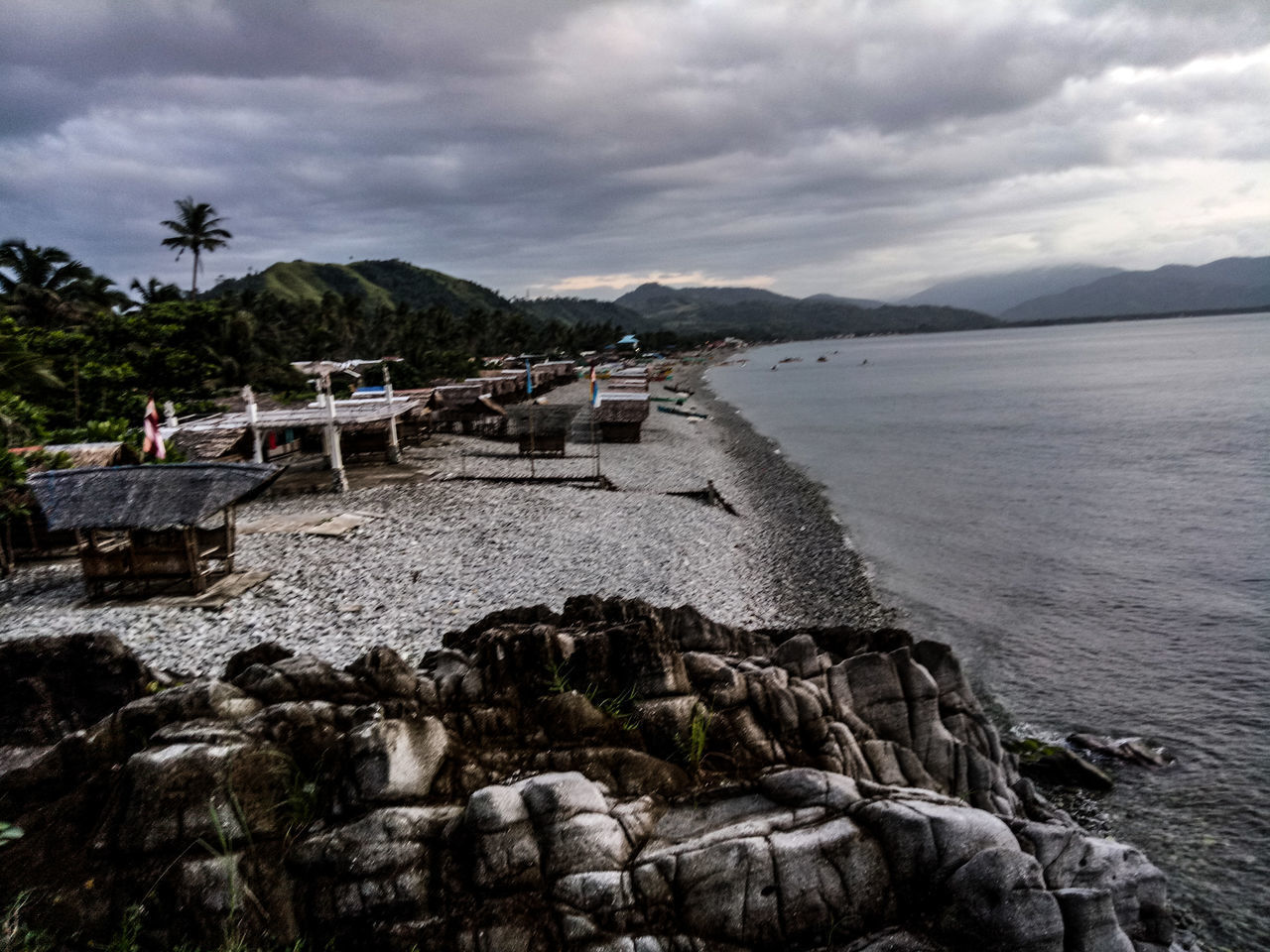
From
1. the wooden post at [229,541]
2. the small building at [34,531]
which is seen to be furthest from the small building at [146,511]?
the small building at [34,531]

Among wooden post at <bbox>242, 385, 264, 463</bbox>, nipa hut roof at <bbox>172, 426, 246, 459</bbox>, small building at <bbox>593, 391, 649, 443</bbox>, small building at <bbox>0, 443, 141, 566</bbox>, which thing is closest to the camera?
small building at <bbox>0, 443, 141, 566</bbox>

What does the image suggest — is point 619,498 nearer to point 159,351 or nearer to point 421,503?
point 421,503

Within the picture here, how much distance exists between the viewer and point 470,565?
731 inches

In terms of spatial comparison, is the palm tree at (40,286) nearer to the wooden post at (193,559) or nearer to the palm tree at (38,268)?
the palm tree at (38,268)

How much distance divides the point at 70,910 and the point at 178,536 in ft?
35.2

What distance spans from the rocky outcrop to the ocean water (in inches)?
226

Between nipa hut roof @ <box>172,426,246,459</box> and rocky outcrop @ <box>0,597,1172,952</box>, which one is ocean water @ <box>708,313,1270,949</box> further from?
nipa hut roof @ <box>172,426,246,459</box>

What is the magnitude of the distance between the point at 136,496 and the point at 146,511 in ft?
1.24

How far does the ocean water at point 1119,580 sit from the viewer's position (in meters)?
11.8

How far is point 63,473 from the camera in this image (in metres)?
14.3

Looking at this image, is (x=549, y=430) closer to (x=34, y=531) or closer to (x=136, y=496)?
(x=34, y=531)

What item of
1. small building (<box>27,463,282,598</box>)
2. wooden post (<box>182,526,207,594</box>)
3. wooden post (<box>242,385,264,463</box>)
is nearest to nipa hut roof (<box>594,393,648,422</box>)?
wooden post (<box>242,385,264,463</box>)

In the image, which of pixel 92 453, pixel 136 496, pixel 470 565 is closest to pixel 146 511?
pixel 136 496

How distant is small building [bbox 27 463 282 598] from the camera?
13.7 metres
